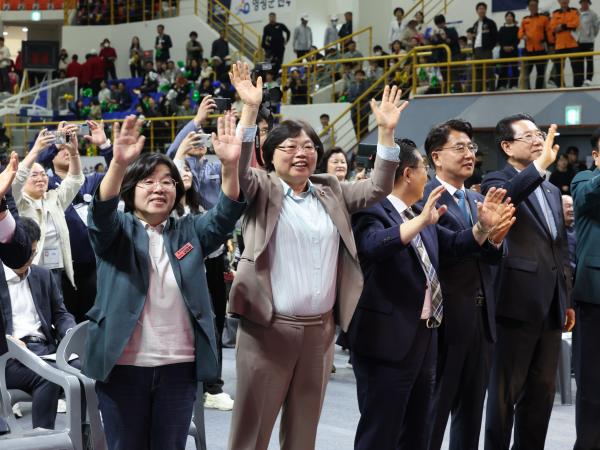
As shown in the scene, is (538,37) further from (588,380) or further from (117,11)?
(117,11)

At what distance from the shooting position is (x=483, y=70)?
14172mm

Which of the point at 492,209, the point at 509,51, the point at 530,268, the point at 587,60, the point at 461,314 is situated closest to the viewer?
the point at 492,209

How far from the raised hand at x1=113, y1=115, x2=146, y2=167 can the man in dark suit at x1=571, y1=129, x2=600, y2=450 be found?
93.5 inches

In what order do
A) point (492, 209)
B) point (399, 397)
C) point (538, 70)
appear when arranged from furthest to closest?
1. point (538, 70)
2. point (492, 209)
3. point (399, 397)

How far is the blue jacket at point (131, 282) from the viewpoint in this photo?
3418 mm

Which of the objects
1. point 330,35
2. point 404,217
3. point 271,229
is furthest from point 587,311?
point 330,35

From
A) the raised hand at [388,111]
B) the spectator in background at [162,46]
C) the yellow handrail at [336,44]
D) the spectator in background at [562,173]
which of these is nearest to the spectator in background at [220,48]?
the spectator in background at [162,46]

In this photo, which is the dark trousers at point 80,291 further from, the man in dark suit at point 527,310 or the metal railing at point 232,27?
the metal railing at point 232,27

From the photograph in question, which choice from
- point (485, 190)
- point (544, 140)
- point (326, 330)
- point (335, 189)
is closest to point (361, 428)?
point (326, 330)

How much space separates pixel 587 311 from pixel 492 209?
0.97 meters

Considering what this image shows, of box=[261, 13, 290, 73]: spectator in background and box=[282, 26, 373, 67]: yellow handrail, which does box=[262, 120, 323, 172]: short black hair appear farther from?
box=[261, 13, 290, 73]: spectator in background

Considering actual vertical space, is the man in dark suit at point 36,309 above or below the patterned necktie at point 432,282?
below

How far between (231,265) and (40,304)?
3307 mm

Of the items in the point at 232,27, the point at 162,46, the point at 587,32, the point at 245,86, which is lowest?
the point at 245,86
